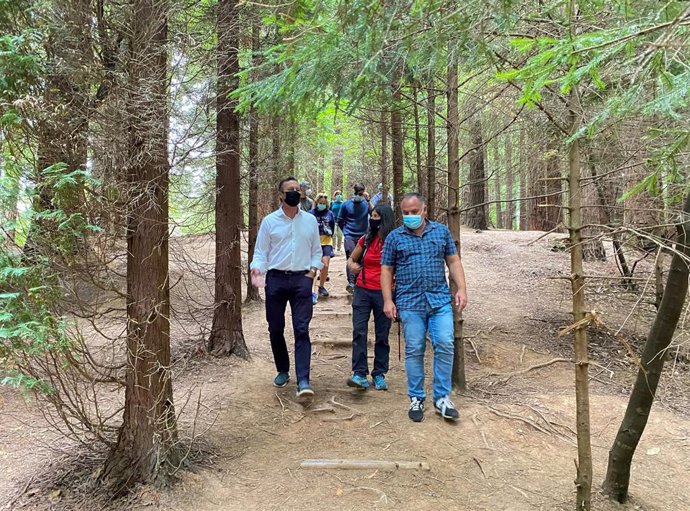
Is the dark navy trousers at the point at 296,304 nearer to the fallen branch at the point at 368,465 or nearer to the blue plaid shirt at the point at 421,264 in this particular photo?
the blue plaid shirt at the point at 421,264

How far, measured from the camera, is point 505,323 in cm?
773

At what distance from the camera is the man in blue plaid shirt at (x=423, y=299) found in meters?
4.03

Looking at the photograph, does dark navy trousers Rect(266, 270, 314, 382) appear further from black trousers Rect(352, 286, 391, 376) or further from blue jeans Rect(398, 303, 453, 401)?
blue jeans Rect(398, 303, 453, 401)

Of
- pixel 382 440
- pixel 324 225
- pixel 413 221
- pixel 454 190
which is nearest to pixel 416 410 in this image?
pixel 382 440

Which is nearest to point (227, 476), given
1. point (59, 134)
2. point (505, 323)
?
point (59, 134)

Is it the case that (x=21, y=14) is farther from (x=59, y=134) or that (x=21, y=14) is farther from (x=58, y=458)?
(x=58, y=458)

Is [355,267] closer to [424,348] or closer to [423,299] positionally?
[423,299]

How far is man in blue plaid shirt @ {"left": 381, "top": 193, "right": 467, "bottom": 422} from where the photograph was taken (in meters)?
4.03

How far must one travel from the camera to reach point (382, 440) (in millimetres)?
3777

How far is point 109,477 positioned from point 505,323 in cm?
645

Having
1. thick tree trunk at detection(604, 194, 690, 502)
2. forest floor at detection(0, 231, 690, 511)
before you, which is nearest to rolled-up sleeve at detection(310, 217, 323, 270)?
forest floor at detection(0, 231, 690, 511)

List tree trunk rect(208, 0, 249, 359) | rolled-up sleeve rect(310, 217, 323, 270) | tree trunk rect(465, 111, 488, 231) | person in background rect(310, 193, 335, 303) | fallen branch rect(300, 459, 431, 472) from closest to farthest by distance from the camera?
fallen branch rect(300, 459, 431, 472), rolled-up sleeve rect(310, 217, 323, 270), tree trunk rect(208, 0, 249, 359), person in background rect(310, 193, 335, 303), tree trunk rect(465, 111, 488, 231)

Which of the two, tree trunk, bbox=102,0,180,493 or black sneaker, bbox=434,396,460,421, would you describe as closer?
tree trunk, bbox=102,0,180,493

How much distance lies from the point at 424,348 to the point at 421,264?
2.55 ft
